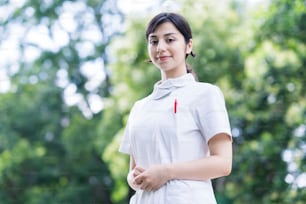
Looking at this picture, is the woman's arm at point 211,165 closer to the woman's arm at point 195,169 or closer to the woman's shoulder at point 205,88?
the woman's arm at point 195,169

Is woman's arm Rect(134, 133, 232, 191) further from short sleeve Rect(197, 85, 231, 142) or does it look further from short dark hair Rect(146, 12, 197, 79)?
short dark hair Rect(146, 12, 197, 79)

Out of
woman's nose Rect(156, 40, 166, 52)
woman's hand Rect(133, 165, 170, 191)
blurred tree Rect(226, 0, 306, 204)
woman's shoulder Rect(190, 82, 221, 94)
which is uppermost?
woman's nose Rect(156, 40, 166, 52)

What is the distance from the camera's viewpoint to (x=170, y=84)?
1.50 m

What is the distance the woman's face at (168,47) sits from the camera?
4.86ft

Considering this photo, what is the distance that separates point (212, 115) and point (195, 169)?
12 cm

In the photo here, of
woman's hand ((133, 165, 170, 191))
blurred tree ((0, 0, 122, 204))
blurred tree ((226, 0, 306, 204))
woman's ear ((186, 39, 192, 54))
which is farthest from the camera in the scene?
blurred tree ((0, 0, 122, 204))

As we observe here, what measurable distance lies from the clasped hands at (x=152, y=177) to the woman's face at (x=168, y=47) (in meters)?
0.24

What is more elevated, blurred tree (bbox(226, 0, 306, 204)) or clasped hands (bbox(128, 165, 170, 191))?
clasped hands (bbox(128, 165, 170, 191))

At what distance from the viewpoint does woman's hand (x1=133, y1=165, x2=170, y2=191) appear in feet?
4.62

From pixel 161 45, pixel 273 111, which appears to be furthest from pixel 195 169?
pixel 273 111

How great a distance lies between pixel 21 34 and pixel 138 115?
576 cm

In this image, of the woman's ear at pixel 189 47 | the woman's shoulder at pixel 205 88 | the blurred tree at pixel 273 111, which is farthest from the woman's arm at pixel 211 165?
the blurred tree at pixel 273 111

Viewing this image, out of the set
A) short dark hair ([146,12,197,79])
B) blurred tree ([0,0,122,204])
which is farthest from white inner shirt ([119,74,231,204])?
blurred tree ([0,0,122,204])

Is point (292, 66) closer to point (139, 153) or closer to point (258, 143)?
point (258, 143)
